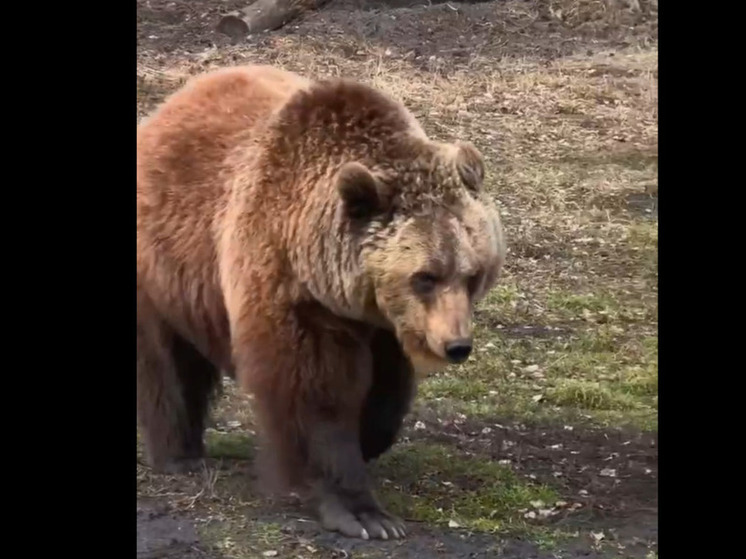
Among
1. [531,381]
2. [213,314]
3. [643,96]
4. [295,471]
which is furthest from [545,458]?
[643,96]

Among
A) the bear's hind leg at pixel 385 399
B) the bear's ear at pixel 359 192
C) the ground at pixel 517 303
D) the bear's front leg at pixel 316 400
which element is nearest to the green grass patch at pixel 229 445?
the ground at pixel 517 303

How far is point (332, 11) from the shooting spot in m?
6.71

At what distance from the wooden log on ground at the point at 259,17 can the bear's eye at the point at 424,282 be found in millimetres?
2814

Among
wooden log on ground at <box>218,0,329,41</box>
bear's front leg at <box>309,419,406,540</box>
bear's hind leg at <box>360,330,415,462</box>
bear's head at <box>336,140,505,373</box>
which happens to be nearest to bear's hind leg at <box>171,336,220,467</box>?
bear's hind leg at <box>360,330,415,462</box>

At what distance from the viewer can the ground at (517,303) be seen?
4332 mm

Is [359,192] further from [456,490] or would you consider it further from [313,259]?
[456,490]

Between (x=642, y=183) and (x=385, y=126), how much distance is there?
274cm

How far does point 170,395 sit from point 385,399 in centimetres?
90

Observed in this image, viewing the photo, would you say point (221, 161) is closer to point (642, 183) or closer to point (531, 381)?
point (531, 381)

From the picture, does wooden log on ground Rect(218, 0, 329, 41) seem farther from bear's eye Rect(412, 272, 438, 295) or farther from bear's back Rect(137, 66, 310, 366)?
bear's eye Rect(412, 272, 438, 295)

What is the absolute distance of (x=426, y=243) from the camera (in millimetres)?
3844

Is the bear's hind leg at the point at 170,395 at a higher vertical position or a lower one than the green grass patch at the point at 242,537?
higher

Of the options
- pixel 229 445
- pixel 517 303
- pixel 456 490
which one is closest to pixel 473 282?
pixel 456 490

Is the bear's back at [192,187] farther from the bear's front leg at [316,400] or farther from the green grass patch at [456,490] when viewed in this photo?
the green grass patch at [456,490]
